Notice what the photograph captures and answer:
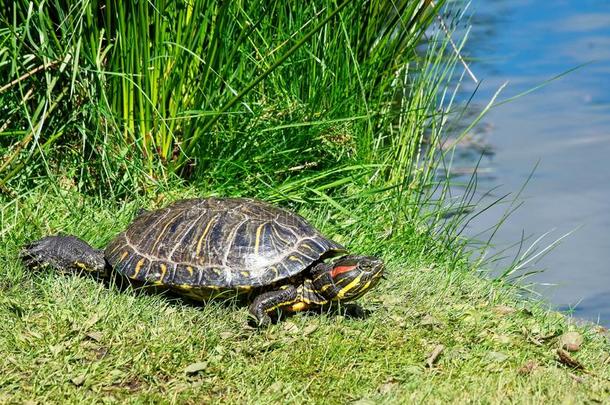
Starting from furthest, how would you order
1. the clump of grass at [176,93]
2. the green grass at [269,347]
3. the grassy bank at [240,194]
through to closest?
1. the clump of grass at [176,93]
2. the grassy bank at [240,194]
3. the green grass at [269,347]

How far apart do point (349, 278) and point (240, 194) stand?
1.17 m

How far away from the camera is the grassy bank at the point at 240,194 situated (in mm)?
4016

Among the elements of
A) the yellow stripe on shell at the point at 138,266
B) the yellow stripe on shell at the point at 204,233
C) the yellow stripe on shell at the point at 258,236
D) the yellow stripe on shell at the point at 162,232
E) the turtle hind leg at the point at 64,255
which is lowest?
the turtle hind leg at the point at 64,255

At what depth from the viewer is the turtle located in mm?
4434

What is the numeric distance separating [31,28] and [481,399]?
2.99m

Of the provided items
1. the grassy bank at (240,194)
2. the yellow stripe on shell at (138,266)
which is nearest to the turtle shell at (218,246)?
the yellow stripe on shell at (138,266)

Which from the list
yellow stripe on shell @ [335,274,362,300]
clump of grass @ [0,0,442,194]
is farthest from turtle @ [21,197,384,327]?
clump of grass @ [0,0,442,194]

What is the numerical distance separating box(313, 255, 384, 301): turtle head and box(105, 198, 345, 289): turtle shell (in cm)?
9

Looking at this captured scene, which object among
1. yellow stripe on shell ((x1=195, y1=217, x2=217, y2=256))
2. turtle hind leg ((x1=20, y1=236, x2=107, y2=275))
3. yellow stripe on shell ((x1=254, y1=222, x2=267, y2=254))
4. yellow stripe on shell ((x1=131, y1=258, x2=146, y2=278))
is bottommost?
turtle hind leg ((x1=20, y1=236, x2=107, y2=275))

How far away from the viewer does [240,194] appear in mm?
5418

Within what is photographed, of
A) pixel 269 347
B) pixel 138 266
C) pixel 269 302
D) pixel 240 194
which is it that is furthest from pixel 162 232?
pixel 240 194

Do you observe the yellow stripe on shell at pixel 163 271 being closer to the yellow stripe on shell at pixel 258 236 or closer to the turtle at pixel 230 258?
the turtle at pixel 230 258

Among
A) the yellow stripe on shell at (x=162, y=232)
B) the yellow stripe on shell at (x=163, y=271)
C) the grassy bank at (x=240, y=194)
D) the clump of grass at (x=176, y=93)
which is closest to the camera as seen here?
the grassy bank at (x=240, y=194)

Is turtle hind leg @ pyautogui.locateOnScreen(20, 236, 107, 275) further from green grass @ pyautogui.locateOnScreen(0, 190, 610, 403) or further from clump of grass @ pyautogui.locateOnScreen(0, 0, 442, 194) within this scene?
clump of grass @ pyautogui.locateOnScreen(0, 0, 442, 194)
